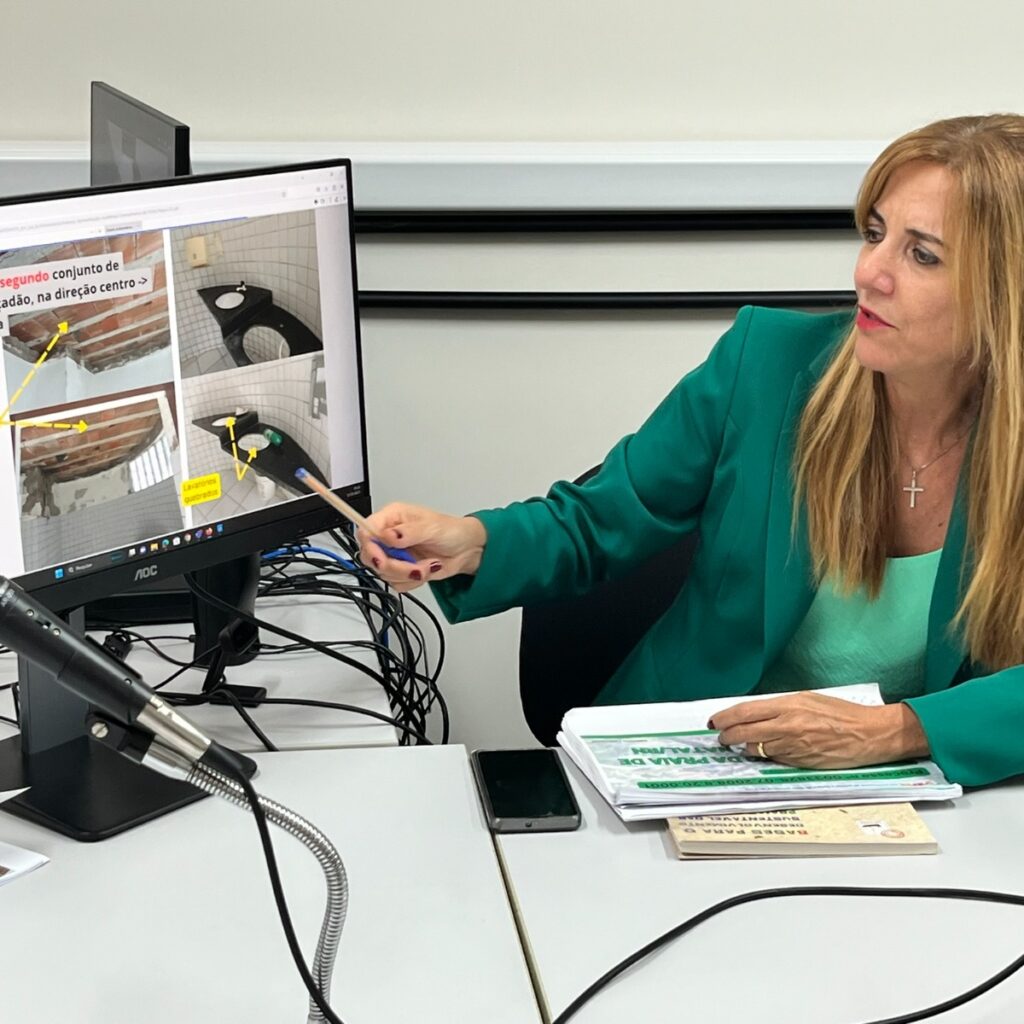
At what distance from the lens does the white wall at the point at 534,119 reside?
6.80 feet

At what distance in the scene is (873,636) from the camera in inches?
59.2

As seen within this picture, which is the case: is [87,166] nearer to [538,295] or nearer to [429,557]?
[538,295]

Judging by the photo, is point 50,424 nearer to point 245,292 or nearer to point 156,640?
point 245,292

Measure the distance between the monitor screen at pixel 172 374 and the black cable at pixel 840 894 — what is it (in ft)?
1.79

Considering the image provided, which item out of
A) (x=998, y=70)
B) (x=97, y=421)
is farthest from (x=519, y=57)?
(x=97, y=421)

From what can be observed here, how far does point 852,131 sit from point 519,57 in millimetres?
541

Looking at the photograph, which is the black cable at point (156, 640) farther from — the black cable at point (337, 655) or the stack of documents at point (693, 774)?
the stack of documents at point (693, 774)

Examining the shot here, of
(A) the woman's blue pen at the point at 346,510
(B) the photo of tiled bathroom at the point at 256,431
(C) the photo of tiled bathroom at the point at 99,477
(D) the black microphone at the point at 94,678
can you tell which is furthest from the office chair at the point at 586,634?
(D) the black microphone at the point at 94,678

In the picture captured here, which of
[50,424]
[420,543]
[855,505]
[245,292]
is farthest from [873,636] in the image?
[50,424]

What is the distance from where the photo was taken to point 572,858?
111 centimetres

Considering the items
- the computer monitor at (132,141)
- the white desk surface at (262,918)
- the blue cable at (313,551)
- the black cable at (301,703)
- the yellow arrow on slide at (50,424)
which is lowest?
the white desk surface at (262,918)

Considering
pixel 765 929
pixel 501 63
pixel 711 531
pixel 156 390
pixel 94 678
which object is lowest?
pixel 765 929

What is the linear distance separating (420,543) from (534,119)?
980mm

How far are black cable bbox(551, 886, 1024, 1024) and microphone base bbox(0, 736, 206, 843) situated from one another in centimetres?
42
